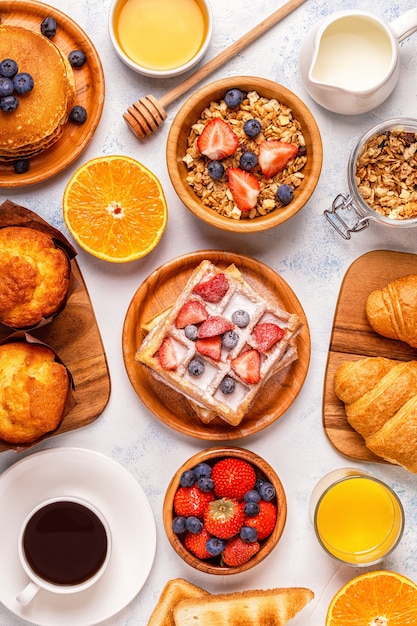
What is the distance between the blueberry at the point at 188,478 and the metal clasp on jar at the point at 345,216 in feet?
3.11

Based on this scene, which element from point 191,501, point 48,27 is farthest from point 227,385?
point 48,27

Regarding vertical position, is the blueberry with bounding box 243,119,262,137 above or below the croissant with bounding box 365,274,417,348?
above

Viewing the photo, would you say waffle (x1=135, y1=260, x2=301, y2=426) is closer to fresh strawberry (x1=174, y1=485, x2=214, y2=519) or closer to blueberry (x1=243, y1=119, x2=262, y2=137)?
fresh strawberry (x1=174, y1=485, x2=214, y2=519)

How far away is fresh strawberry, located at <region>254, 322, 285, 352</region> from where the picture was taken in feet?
8.15

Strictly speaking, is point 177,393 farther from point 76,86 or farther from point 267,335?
point 76,86

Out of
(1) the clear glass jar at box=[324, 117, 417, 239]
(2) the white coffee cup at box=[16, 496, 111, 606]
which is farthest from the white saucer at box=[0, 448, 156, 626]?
(1) the clear glass jar at box=[324, 117, 417, 239]

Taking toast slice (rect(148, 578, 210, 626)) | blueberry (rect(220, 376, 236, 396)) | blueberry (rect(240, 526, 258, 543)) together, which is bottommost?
toast slice (rect(148, 578, 210, 626))

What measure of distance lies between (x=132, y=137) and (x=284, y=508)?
4.48ft

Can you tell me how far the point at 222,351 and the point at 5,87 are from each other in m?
1.06

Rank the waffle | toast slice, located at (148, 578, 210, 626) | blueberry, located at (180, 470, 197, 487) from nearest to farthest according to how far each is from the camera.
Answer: the waffle → blueberry, located at (180, 470, 197, 487) → toast slice, located at (148, 578, 210, 626)

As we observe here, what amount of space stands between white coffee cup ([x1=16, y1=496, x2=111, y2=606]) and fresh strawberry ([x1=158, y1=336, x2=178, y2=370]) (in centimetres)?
55

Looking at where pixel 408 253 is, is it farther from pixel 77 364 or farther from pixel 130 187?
pixel 77 364

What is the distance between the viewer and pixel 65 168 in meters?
2.68

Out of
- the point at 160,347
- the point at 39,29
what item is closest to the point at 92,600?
the point at 160,347
